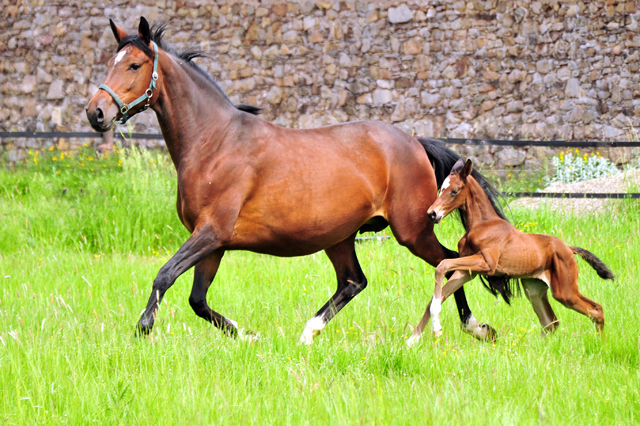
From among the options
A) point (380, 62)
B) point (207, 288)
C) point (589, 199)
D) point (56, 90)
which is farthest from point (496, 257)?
point (56, 90)

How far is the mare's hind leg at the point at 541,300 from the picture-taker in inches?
174

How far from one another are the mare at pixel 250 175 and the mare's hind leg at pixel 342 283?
0.02 meters

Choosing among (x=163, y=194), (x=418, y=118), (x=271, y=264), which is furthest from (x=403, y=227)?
(x=418, y=118)

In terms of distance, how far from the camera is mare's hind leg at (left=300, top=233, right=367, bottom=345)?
479 centimetres

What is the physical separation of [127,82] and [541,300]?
295cm

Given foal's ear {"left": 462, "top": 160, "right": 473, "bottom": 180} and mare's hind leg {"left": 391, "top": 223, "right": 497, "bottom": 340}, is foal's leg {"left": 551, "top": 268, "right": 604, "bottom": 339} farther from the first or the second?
foal's ear {"left": 462, "top": 160, "right": 473, "bottom": 180}

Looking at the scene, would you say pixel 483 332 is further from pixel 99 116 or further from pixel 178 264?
pixel 99 116

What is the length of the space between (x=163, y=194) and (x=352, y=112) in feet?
16.3

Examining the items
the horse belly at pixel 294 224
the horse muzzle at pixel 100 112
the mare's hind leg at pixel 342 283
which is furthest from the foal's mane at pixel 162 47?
the mare's hind leg at pixel 342 283

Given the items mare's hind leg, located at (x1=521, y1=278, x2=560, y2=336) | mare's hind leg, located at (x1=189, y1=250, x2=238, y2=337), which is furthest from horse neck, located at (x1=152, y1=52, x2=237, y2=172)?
mare's hind leg, located at (x1=521, y1=278, x2=560, y2=336)

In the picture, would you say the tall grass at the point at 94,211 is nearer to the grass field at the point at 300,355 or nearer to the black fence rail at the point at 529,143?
the grass field at the point at 300,355

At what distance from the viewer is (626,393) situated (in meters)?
3.26

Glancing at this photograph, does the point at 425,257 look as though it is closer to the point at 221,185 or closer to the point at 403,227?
the point at 403,227

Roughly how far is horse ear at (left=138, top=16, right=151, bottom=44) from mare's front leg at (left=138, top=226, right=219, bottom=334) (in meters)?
1.22
